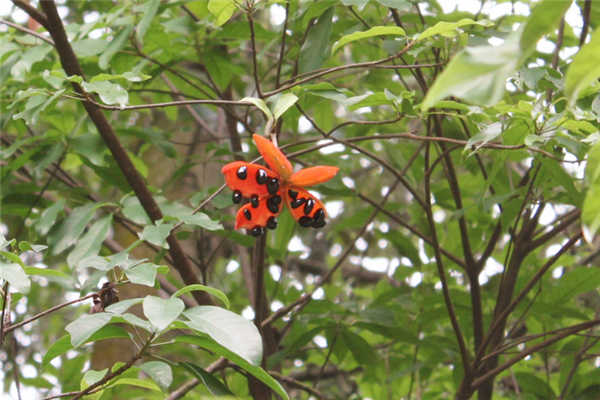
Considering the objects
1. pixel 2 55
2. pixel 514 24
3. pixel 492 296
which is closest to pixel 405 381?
pixel 492 296

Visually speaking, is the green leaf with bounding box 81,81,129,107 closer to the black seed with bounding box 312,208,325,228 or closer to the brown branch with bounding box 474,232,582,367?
the black seed with bounding box 312,208,325,228

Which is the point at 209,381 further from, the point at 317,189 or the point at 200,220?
the point at 317,189

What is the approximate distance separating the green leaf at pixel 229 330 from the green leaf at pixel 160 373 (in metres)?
0.14

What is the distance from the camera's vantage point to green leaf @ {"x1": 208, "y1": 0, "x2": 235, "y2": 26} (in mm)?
1116

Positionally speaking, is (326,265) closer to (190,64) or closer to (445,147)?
(190,64)

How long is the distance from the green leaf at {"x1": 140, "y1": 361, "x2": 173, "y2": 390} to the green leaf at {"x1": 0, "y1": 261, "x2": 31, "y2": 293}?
205 millimetres

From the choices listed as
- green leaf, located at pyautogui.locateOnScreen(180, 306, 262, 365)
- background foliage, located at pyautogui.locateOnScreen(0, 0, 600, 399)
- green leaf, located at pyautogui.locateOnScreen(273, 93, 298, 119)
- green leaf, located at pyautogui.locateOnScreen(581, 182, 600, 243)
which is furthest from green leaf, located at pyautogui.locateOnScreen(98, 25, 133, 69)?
green leaf, located at pyautogui.locateOnScreen(581, 182, 600, 243)

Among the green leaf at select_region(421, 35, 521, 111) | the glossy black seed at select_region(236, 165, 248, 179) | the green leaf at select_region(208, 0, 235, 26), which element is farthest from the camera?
the green leaf at select_region(208, 0, 235, 26)

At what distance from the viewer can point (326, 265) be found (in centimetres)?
303

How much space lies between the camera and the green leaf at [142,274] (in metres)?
0.91

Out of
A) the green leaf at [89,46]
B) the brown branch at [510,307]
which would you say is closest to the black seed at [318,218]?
→ the brown branch at [510,307]

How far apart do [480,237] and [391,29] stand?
2.98 feet

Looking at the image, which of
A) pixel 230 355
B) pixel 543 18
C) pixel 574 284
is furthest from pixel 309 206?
pixel 574 284

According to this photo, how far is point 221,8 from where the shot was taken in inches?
44.5
